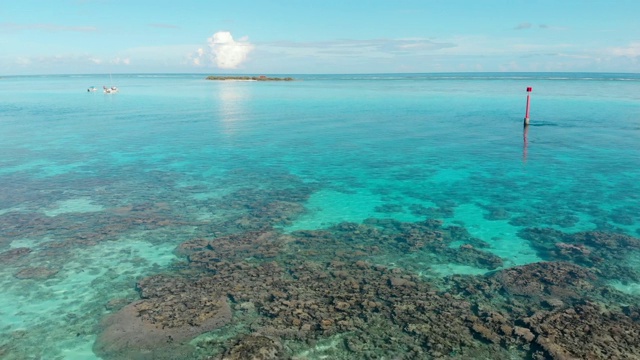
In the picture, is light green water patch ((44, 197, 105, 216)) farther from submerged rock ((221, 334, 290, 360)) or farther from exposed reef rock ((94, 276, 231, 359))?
submerged rock ((221, 334, 290, 360))

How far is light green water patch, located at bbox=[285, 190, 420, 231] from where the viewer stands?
23.0m

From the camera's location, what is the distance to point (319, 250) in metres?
19.4

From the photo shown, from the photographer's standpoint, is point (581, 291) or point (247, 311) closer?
point (247, 311)

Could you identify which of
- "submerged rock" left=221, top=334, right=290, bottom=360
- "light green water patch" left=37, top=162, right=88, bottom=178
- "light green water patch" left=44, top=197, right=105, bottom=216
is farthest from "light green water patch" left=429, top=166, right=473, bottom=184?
"light green water patch" left=37, top=162, right=88, bottom=178

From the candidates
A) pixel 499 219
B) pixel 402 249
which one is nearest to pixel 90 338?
pixel 402 249

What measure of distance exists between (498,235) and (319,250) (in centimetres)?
904

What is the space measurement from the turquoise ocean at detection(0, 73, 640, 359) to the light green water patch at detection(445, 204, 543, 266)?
0.11 metres

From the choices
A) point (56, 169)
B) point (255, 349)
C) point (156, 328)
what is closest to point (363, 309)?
point (255, 349)

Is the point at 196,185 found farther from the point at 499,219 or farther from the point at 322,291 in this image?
the point at 499,219

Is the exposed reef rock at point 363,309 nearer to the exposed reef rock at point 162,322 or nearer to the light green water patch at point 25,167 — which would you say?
the exposed reef rock at point 162,322

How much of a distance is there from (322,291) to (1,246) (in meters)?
15.0

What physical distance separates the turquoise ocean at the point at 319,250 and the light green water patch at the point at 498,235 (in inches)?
4.4

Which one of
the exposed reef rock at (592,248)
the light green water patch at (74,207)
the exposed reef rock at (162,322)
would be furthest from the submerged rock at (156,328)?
the exposed reef rock at (592,248)

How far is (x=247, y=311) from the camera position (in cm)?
1438
